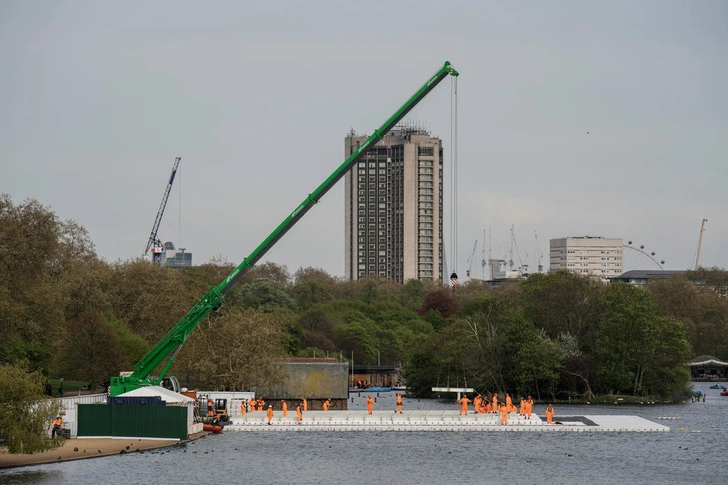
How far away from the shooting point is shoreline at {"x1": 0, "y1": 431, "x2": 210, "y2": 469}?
5662 cm

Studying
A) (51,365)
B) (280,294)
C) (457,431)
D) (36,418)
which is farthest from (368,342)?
(36,418)

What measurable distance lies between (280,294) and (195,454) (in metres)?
111

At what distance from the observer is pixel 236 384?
91438 millimetres

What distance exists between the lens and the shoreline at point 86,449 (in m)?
56.6

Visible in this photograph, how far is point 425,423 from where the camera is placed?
7869 centimetres

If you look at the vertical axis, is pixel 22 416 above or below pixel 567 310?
below

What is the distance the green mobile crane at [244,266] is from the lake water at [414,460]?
649 cm

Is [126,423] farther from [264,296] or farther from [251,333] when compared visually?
[264,296]

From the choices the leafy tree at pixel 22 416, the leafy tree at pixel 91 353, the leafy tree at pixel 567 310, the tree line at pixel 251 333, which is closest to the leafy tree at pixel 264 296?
the tree line at pixel 251 333

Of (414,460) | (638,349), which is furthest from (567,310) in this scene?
(414,460)

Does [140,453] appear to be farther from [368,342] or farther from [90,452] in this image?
[368,342]

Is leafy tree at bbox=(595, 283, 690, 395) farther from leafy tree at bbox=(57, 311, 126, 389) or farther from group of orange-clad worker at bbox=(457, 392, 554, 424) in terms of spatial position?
leafy tree at bbox=(57, 311, 126, 389)

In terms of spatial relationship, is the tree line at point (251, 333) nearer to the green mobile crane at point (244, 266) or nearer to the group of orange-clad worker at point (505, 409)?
the green mobile crane at point (244, 266)

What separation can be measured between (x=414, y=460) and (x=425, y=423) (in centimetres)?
1487
